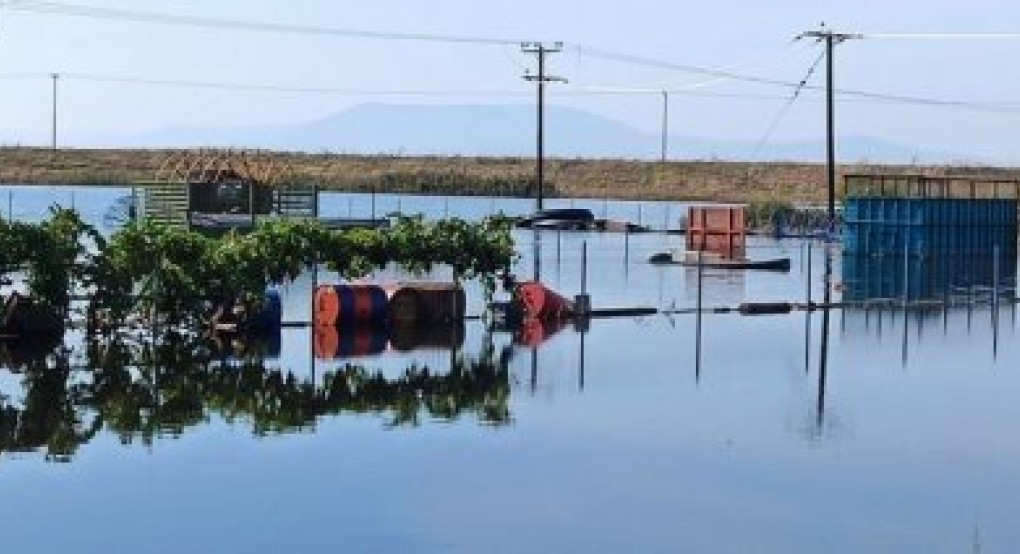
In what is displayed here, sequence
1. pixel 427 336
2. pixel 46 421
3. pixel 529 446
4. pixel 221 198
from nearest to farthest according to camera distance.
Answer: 1. pixel 529 446
2. pixel 46 421
3. pixel 427 336
4. pixel 221 198

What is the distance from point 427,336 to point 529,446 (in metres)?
12.9

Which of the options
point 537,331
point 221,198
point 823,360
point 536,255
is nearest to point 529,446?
point 823,360

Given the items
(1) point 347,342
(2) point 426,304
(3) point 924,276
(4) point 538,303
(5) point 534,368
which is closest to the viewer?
(5) point 534,368

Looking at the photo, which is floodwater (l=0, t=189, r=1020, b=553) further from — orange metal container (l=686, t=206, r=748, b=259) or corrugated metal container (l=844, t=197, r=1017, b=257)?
orange metal container (l=686, t=206, r=748, b=259)

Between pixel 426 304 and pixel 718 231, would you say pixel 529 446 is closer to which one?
pixel 426 304

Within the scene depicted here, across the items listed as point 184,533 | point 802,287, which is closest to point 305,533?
point 184,533

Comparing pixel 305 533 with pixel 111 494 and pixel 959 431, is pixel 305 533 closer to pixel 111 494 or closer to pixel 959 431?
pixel 111 494

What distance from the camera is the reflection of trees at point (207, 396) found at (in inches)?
869

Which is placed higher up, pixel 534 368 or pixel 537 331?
pixel 537 331

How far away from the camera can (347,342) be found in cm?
3212

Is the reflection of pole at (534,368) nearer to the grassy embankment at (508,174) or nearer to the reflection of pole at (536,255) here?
the reflection of pole at (536,255)

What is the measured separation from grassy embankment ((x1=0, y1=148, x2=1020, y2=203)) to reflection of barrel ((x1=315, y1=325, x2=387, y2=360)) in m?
103

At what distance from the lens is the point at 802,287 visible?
1957 inches

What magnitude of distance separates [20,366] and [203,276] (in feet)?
18.3
